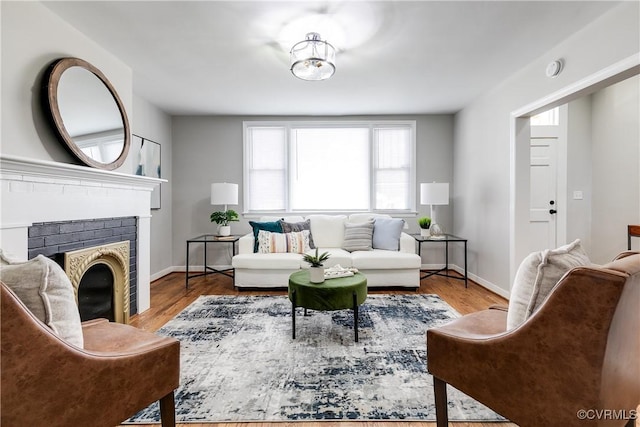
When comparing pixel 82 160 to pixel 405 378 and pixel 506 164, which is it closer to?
pixel 405 378

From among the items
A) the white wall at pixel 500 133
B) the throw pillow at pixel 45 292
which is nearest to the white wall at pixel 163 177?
the throw pillow at pixel 45 292

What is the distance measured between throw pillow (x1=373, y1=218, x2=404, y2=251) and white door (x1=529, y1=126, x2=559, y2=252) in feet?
5.77

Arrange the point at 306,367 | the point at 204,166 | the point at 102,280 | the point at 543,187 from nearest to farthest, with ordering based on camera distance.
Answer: the point at 306,367 → the point at 102,280 → the point at 543,187 → the point at 204,166

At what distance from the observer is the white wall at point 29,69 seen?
1964mm

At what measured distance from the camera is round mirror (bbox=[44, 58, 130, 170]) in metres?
2.22

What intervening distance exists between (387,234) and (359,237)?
0.37 metres

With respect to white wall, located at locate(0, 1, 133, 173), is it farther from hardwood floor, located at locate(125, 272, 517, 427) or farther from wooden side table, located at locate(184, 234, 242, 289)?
wooden side table, located at locate(184, 234, 242, 289)

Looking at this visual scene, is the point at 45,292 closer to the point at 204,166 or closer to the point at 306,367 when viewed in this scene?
the point at 306,367

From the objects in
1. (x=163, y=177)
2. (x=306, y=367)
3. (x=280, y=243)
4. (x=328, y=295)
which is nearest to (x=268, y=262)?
(x=280, y=243)

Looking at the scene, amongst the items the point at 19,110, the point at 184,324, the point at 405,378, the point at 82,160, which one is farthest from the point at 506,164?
the point at 19,110

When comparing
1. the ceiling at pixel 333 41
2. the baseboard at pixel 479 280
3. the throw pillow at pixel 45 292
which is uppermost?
the ceiling at pixel 333 41

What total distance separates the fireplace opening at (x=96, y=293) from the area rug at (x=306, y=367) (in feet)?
1.79

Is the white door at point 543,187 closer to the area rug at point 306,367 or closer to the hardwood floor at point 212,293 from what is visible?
the hardwood floor at point 212,293

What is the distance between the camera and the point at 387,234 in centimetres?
417
